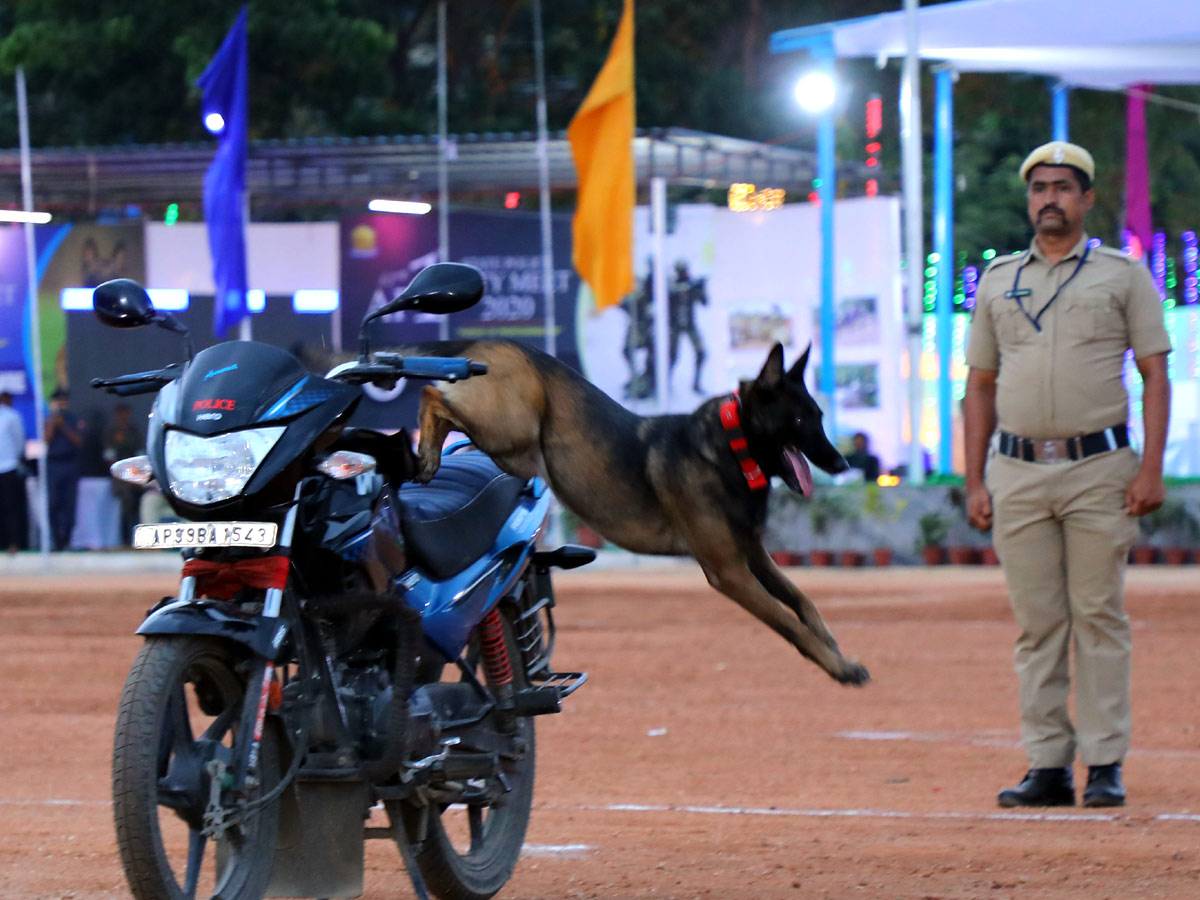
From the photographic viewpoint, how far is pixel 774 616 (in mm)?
5391

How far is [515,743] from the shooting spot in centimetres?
529

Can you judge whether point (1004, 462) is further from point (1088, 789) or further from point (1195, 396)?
point (1195, 396)

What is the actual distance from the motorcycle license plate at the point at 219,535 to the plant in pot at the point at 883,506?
16.2 meters

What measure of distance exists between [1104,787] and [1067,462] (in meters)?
1.14

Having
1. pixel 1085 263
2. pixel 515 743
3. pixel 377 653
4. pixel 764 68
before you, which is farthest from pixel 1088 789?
pixel 764 68

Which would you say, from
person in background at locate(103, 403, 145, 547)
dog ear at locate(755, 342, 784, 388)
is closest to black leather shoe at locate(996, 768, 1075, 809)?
dog ear at locate(755, 342, 784, 388)

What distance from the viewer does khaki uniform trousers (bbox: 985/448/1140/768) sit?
21.6 feet

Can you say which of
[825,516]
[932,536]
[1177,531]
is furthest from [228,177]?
[1177,531]

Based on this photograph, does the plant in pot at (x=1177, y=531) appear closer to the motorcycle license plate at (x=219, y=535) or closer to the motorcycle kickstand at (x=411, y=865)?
the motorcycle kickstand at (x=411, y=865)

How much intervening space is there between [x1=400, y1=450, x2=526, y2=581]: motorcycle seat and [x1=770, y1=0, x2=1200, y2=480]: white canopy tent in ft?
46.3

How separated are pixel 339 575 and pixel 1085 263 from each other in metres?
3.44

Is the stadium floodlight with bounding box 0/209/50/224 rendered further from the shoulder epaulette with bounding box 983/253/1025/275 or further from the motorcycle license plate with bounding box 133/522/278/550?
the motorcycle license plate with bounding box 133/522/278/550

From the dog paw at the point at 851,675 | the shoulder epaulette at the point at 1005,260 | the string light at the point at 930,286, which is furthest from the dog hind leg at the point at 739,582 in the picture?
the string light at the point at 930,286

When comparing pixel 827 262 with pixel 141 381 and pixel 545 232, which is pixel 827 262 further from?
pixel 141 381
